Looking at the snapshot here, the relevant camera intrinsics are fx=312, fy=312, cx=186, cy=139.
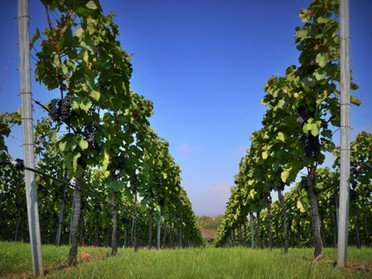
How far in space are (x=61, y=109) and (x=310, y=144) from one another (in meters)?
5.71

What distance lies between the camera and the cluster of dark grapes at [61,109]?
570cm

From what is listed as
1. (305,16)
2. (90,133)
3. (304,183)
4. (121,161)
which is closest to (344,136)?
(304,183)

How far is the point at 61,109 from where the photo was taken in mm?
5703

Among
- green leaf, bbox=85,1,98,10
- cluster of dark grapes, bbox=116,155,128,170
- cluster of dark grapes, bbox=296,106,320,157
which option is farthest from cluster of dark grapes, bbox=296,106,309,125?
cluster of dark grapes, bbox=116,155,128,170

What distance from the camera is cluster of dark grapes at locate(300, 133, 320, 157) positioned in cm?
763

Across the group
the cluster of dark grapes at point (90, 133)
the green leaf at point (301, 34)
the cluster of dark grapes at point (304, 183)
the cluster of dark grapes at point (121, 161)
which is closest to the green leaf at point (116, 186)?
the cluster of dark grapes at point (121, 161)

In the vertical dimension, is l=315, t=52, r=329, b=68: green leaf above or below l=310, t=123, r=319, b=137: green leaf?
above

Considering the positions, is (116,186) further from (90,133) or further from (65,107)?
(65,107)

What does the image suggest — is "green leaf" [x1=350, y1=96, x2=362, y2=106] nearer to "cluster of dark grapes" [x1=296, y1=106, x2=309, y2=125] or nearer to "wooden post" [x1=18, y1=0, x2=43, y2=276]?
"cluster of dark grapes" [x1=296, y1=106, x2=309, y2=125]

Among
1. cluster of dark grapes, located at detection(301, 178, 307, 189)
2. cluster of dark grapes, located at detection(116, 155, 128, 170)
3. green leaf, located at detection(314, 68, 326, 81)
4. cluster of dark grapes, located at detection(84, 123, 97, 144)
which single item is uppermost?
green leaf, located at detection(314, 68, 326, 81)

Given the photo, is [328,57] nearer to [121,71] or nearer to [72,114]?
[121,71]

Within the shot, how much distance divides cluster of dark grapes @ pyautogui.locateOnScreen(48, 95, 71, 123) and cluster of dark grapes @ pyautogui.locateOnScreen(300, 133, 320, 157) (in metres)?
5.43

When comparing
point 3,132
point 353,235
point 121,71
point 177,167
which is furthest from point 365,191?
point 3,132

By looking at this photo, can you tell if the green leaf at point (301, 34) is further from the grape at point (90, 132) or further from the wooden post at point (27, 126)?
the wooden post at point (27, 126)
